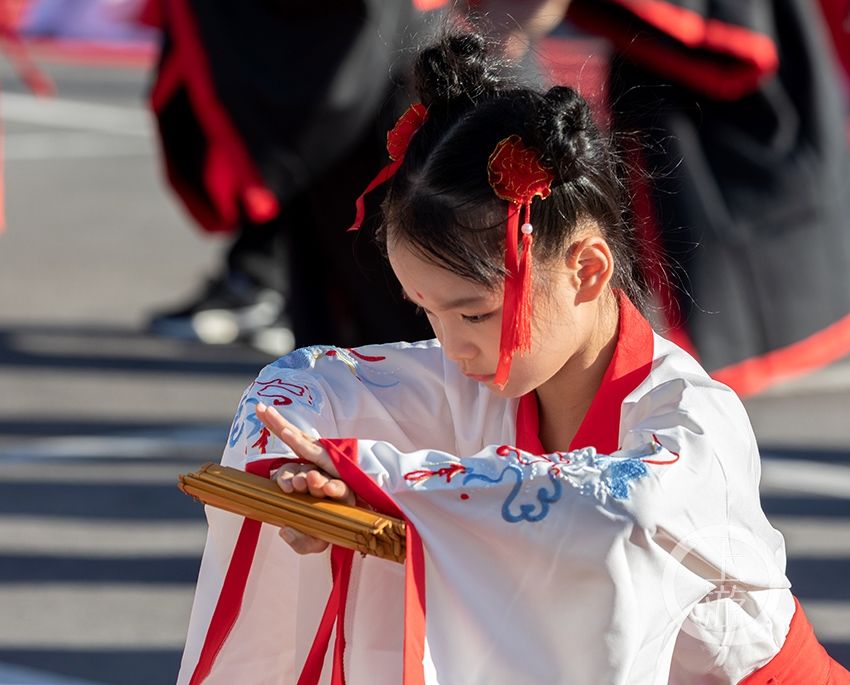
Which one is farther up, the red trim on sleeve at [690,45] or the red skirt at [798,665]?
the red skirt at [798,665]

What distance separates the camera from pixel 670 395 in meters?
1.65

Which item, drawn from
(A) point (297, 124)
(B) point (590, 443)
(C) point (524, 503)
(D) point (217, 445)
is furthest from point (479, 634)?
(D) point (217, 445)

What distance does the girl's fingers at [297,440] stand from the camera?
1.54 meters

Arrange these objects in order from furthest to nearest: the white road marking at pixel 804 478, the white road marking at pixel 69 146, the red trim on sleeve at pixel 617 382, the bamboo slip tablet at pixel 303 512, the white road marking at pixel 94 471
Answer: the white road marking at pixel 69 146 → the white road marking at pixel 94 471 → the white road marking at pixel 804 478 → the red trim on sleeve at pixel 617 382 → the bamboo slip tablet at pixel 303 512

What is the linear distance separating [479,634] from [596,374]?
16.3 inches

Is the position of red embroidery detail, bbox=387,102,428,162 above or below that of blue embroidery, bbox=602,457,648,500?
above

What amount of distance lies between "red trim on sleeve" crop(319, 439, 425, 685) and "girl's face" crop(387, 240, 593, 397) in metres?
0.20

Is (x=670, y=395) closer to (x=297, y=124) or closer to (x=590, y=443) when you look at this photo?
(x=590, y=443)

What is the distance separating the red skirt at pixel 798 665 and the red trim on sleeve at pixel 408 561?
16.1 inches

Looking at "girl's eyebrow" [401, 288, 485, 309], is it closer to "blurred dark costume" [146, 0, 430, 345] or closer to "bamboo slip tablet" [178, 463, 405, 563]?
"bamboo slip tablet" [178, 463, 405, 563]

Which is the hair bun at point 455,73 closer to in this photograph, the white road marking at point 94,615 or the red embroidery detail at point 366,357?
the red embroidery detail at point 366,357

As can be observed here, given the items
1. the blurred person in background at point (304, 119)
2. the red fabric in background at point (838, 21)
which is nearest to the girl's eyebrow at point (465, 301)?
Result: the blurred person in background at point (304, 119)

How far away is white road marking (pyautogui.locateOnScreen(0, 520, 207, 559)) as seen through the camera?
11.7ft

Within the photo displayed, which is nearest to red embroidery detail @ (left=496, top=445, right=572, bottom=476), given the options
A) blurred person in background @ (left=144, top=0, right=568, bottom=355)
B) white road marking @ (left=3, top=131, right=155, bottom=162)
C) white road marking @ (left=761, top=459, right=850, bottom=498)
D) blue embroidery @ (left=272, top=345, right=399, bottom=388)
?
blue embroidery @ (left=272, top=345, right=399, bottom=388)
